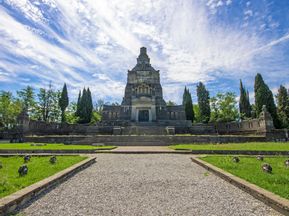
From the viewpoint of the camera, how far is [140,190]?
5.40 meters

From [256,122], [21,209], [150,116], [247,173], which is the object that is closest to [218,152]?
[247,173]

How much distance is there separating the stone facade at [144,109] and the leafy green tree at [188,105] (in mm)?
10320

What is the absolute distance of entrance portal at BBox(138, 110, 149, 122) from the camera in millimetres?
41775

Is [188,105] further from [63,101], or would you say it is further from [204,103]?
[63,101]

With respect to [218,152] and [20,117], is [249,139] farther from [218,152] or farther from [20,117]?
[20,117]

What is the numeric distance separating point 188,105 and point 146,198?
169 feet

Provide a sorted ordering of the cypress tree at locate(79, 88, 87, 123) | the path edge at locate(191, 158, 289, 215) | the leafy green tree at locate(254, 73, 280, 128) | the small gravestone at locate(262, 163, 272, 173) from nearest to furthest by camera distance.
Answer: the path edge at locate(191, 158, 289, 215)
the small gravestone at locate(262, 163, 272, 173)
the leafy green tree at locate(254, 73, 280, 128)
the cypress tree at locate(79, 88, 87, 123)

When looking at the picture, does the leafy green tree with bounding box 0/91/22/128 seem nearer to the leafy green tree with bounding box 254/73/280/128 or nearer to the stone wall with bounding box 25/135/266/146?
the stone wall with bounding box 25/135/266/146

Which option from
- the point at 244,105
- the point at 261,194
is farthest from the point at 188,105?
the point at 261,194

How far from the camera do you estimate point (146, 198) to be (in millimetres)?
4750

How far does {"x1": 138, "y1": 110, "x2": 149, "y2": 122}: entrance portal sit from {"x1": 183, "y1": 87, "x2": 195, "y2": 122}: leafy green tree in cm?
1596

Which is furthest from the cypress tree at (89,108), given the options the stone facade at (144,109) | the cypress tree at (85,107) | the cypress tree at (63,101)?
the stone facade at (144,109)

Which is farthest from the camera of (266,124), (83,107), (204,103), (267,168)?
(204,103)

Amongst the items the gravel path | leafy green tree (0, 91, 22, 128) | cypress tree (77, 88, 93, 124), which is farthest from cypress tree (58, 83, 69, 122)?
the gravel path
